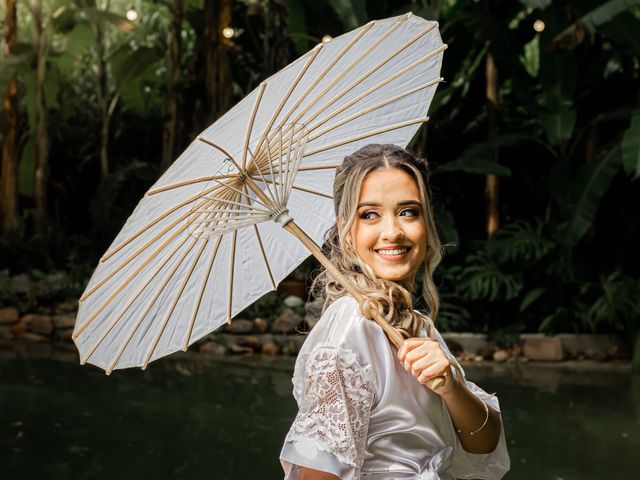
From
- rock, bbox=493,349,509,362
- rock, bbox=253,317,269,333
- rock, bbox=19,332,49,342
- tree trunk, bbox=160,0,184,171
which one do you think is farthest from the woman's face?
tree trunk, bbox=160,0,184,171

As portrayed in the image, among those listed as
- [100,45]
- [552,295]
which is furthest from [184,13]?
[552,295]

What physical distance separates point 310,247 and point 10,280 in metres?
7.26

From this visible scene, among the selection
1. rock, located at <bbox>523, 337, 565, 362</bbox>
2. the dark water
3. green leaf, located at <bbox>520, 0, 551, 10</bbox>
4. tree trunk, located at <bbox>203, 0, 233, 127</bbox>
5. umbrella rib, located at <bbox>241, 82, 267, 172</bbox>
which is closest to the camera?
umbrella rib, located at <bbox>241, 82, 267, 172</bbox>

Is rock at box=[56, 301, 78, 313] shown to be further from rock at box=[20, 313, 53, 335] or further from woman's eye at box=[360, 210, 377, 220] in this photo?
woman's eye at box=[360, 210, 377, 220]

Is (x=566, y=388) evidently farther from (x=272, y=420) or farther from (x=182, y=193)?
(x=182, y=193)

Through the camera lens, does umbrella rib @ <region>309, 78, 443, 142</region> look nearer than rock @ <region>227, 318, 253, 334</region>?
→ Yes

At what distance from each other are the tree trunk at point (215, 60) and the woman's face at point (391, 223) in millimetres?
7351

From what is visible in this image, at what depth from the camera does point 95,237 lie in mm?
9719

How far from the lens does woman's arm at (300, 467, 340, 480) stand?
4.88ft

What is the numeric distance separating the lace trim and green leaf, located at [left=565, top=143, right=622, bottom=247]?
6.18 meters

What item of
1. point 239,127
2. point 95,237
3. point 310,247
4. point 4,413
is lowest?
point 4,413

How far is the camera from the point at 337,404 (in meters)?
1.50

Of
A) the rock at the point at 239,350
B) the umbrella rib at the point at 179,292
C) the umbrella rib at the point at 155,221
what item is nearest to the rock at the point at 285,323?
the rock at the point at 239,350

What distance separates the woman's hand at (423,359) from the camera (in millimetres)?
1494
